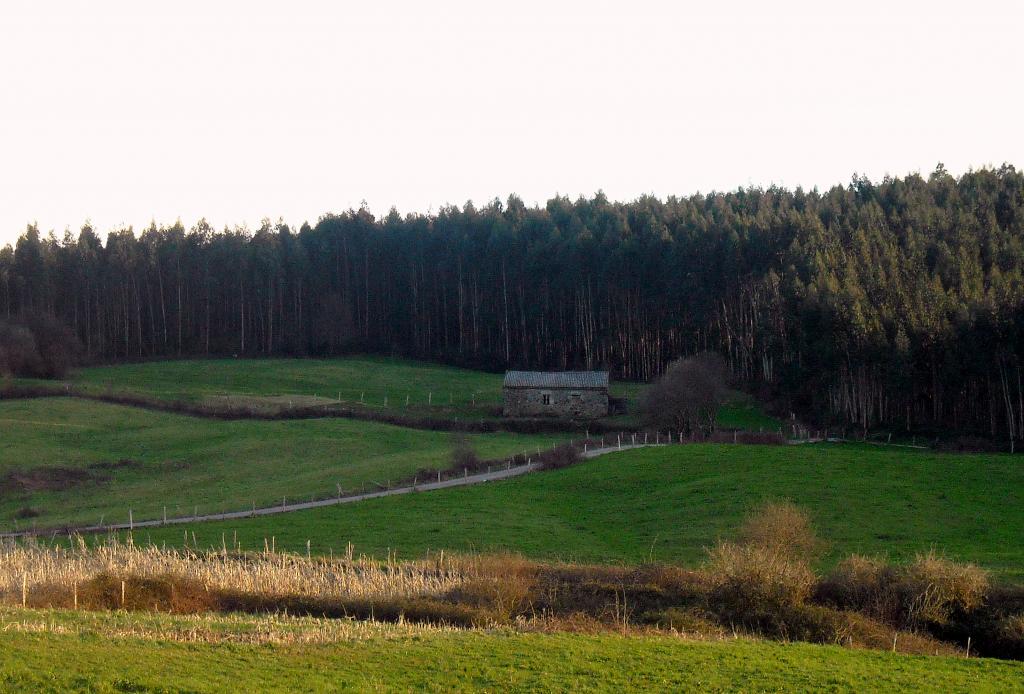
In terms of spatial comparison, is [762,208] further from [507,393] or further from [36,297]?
[36,297]

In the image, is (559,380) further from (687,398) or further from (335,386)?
(335,386)

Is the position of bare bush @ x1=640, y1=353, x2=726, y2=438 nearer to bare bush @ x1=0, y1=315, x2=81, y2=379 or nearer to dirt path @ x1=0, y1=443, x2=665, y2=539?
dirt path @ x1=0, y1=443, x2=665, y2=539

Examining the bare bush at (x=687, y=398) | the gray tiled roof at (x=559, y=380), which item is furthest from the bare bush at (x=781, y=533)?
the gray tiled roof at (x=559, y=380)

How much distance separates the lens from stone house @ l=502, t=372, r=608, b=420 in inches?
3401

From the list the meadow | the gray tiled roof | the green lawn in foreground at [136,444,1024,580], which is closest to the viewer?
the green lawn in foreground at [136,444,1024,580]

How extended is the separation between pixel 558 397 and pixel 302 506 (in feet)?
128

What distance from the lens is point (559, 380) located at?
287 feet

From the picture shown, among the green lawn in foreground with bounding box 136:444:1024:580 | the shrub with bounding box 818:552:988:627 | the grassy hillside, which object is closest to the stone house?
the grassy hillside

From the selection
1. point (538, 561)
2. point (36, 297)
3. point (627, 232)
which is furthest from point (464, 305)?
point (538, 561)

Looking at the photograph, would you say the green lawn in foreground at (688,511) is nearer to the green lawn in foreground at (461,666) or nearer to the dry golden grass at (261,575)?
the dry golden grass at (261,575)

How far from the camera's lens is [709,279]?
106625mm

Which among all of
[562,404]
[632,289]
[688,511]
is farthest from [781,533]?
[632,289]

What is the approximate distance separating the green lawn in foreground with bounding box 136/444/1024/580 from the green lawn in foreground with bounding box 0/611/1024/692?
12904 mm

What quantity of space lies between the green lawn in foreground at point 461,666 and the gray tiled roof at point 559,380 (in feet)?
212
